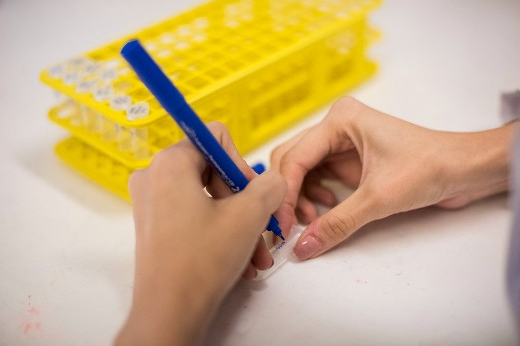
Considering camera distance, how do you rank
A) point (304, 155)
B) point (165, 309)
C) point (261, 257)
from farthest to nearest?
point (304, 155) → point (261, 257) → point (165, 309)

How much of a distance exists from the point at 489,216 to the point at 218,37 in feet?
1.45

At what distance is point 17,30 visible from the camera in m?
1.04

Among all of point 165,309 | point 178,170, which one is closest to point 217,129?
point 178,170

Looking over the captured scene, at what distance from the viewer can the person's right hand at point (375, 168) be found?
0.60 metres

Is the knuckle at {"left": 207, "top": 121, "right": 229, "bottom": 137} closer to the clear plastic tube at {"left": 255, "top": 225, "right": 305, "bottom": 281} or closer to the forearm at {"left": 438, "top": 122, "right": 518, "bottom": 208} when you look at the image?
the clear plastic tube at {"left": 255, "top": 225, "right": 305, "bottom": 281}

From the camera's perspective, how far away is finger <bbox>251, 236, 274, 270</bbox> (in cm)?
56

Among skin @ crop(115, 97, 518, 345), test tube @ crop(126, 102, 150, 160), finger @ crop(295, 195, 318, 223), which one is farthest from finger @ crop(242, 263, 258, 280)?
test tube @ crop(126, 102, 150, 160)

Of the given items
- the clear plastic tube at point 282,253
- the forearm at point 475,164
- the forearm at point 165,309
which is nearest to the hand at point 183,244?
the forearm at point 165,309

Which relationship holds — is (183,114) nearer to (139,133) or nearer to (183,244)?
(183,244)

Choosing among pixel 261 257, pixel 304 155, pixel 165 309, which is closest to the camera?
pixel 165 309

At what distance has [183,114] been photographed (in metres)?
0.48

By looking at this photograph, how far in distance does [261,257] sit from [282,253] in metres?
0.06

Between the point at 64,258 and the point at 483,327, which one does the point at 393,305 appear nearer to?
the point at 483,327

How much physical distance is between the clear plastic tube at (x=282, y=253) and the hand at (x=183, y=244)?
0.10 meters
